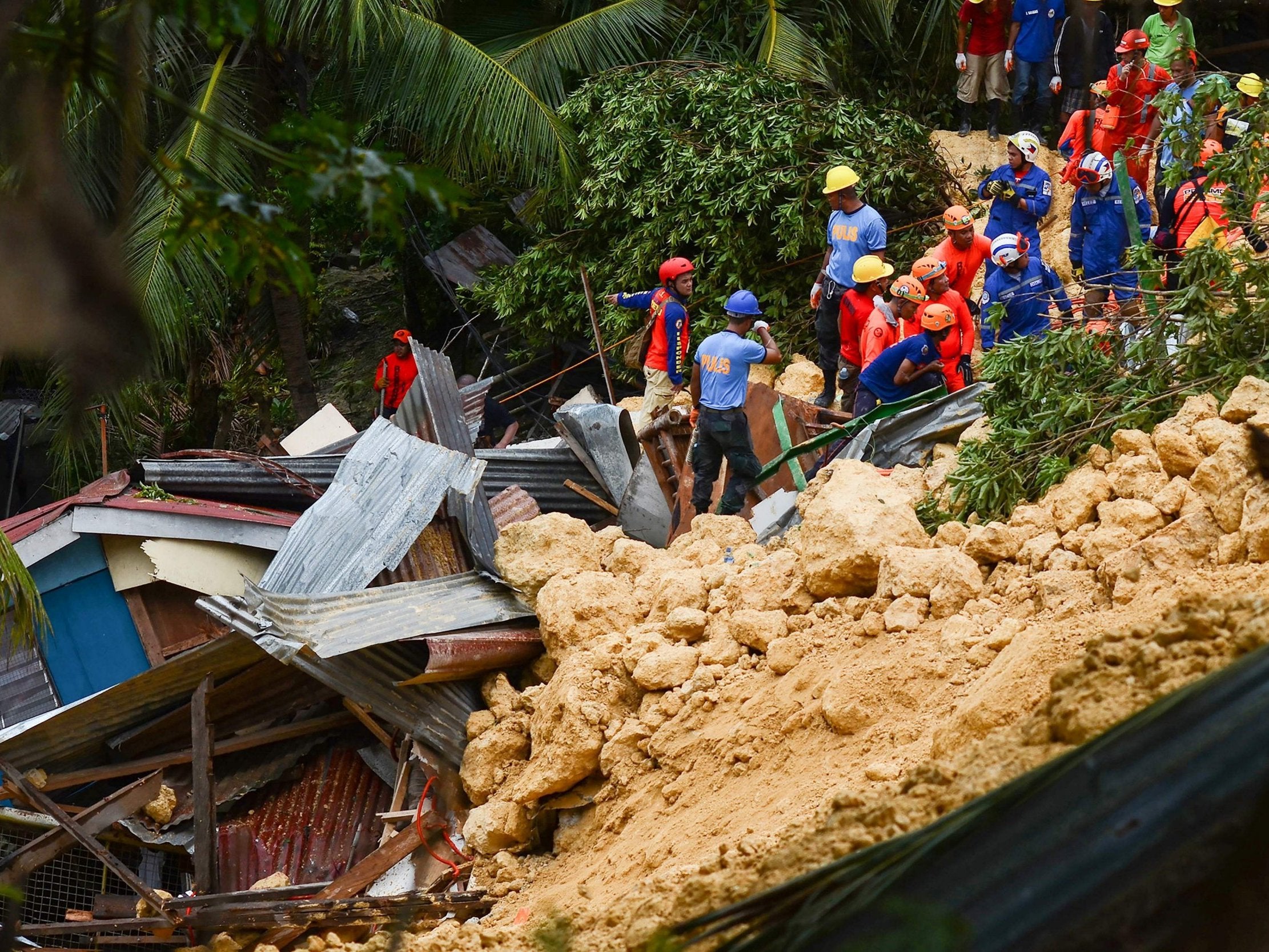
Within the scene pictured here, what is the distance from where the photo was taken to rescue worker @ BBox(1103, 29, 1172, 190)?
37.4 ft

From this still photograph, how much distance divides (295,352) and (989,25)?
8289 mm

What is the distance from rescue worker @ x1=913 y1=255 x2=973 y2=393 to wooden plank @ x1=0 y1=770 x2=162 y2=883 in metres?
5.93

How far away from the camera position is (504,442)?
13.9 metres

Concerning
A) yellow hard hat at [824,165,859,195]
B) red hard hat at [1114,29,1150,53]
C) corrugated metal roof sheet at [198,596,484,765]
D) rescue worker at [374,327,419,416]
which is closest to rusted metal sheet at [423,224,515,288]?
rescue worker at [374,327,419,416]

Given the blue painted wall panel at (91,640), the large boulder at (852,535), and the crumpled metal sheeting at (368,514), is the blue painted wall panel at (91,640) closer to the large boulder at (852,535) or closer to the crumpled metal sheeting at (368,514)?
the crumpled metal sheeting at (368,514)

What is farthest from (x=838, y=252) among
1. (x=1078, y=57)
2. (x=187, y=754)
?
(x=187, y=754)

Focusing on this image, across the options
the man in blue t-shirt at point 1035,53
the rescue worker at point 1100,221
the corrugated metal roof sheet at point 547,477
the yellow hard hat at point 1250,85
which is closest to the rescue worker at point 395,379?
the corrugated metal roof sheet at point 547,477

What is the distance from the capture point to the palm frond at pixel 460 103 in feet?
45.0

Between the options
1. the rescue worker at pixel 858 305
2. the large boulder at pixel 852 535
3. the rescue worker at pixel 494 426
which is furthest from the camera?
the rescue worker at pixel 494 426

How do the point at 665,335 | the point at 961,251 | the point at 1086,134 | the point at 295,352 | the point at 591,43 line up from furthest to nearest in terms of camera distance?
the point at 295,352
the point at 591,43
the point at 1086,134
the point at 665,335
the point at 961,251

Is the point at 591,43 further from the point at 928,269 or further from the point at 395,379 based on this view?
the point at 928,269

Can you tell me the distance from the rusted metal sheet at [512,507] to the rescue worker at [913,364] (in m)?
2.80

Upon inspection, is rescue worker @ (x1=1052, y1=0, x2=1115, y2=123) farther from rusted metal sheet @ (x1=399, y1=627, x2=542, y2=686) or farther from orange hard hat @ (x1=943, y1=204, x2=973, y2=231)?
rusted metal sheet @ (x1=399, y1=627, x2=542, y2=686)

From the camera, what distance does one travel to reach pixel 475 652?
852 cm
